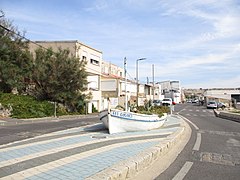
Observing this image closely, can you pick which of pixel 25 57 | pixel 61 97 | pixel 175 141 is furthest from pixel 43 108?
pixel 175 141

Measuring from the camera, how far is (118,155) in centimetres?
810

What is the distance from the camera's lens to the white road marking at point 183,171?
657 centimetres

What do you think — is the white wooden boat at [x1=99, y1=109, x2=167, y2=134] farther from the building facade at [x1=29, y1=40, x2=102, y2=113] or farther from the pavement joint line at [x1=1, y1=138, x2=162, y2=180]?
the building facade at [x1=29, y1=40, x2=102, y2=113]

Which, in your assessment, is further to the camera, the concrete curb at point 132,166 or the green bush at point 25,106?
the green bush at point 25,106

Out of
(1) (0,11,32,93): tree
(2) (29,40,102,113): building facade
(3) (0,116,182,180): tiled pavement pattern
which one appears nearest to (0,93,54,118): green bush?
(1) (0,11,32,93): tree

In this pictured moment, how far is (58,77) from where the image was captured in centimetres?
3014

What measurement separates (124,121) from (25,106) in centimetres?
1540

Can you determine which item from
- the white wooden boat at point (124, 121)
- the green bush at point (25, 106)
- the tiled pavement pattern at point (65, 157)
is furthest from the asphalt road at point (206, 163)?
the green bush at point (25, 106)

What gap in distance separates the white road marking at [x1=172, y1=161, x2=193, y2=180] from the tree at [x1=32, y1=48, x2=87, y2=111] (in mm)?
23158

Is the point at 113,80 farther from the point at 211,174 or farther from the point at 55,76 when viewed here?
the point at 211,174

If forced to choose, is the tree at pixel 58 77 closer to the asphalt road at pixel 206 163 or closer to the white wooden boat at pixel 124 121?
the white wooden boat at pixel 124 121

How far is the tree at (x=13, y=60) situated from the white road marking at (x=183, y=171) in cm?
2277

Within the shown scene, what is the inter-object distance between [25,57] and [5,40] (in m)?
2.38

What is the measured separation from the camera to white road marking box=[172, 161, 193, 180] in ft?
21.6
